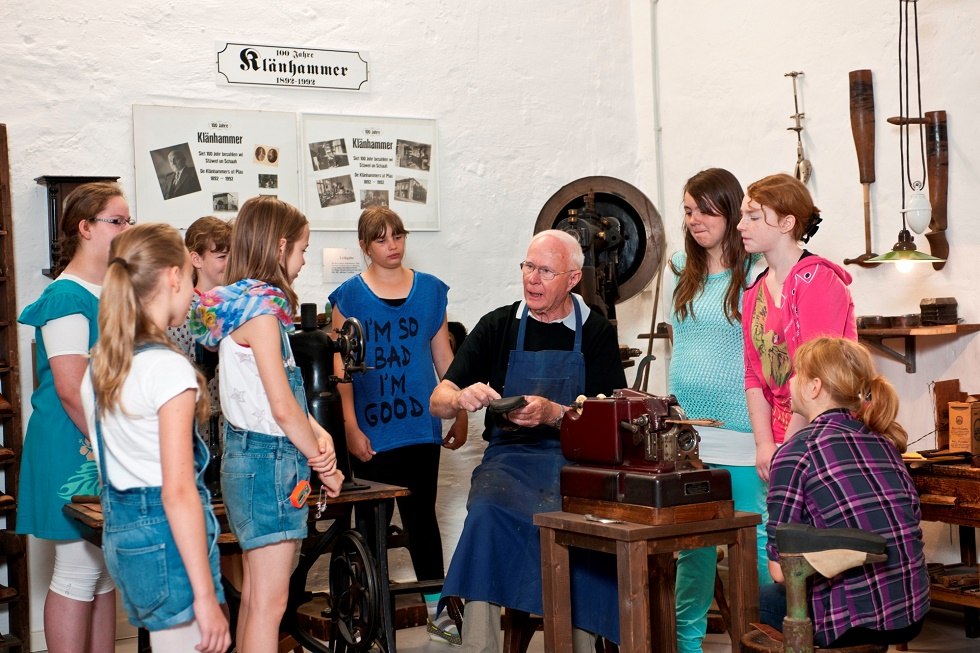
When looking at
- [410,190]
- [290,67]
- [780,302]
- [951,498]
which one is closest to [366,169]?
[410,190]

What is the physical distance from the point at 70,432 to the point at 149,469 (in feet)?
3.50

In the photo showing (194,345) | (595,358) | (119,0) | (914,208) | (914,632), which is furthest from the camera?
(119,0)

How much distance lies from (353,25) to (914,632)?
419 centimetres

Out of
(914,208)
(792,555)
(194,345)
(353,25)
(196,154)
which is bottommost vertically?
(792,555)

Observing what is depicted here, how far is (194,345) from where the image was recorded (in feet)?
11.5

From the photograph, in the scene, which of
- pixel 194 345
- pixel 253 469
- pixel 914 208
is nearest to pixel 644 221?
pixel 914 208

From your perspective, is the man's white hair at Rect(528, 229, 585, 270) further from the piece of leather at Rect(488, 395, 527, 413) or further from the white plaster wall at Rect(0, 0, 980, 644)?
the white plaster wall at Rect(0, 0, 980, 644)

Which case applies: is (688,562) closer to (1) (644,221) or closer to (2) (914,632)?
(2) (914,632)

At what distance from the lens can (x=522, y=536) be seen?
11.3ft

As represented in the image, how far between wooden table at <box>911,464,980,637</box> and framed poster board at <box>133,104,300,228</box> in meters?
3.25

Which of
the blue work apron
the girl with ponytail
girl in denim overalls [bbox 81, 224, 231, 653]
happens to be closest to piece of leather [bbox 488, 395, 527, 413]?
the blue work apron

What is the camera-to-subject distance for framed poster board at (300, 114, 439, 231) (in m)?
5.52

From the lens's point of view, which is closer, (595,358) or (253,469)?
(253,469)

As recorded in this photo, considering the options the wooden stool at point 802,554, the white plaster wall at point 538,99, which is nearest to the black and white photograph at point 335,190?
the white plaster wall at point 538,99
